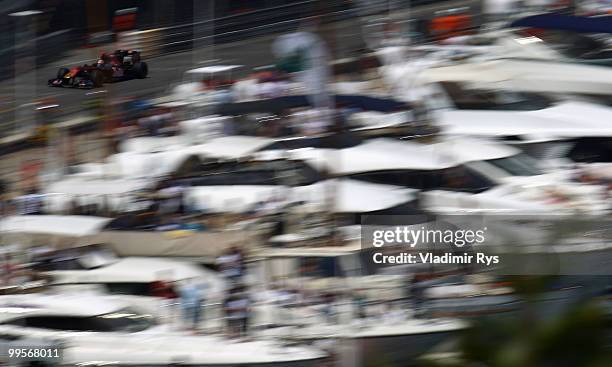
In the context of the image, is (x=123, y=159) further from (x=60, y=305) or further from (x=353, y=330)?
(x=353, y=330)

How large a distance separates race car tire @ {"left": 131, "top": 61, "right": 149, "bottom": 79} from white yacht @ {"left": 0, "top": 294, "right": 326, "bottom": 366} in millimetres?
1275

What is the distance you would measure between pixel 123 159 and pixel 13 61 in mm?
971

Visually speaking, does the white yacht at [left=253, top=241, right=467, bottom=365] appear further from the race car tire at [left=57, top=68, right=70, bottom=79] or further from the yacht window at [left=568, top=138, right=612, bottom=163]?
the race car tire at [left=57, top=68, right=70, bottom=79]

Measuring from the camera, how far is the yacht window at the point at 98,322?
14.2ft

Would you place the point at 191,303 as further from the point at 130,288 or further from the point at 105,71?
the point at 105,71

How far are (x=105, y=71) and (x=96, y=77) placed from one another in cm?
10

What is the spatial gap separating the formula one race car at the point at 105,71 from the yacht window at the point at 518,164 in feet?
6.33

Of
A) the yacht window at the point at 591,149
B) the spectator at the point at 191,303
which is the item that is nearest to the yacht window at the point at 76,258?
the spectator at the point at 191,303

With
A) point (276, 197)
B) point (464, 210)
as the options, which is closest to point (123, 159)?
point (276, 197)

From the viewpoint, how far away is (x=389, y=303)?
159 inches

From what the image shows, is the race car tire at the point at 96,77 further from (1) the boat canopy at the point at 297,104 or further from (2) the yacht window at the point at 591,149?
(2) the yacht window at the point at 591,149

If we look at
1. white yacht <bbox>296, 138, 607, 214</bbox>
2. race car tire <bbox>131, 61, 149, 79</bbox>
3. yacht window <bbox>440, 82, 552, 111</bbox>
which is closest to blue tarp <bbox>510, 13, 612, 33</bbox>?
yacht window <bbox>440, 82, 552, 111</bbox>

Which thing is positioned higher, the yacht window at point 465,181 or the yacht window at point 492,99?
the yacht window at point 492,99

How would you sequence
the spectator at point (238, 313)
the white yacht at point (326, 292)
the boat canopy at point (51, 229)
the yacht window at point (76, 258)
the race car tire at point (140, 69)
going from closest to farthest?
the white yacht at point (326, 292) < the spectator at point (238, 313) < the yacht window at point (76, 258) < the boat canopy at point (51, 229) < the race car tire at point (140, 69)
